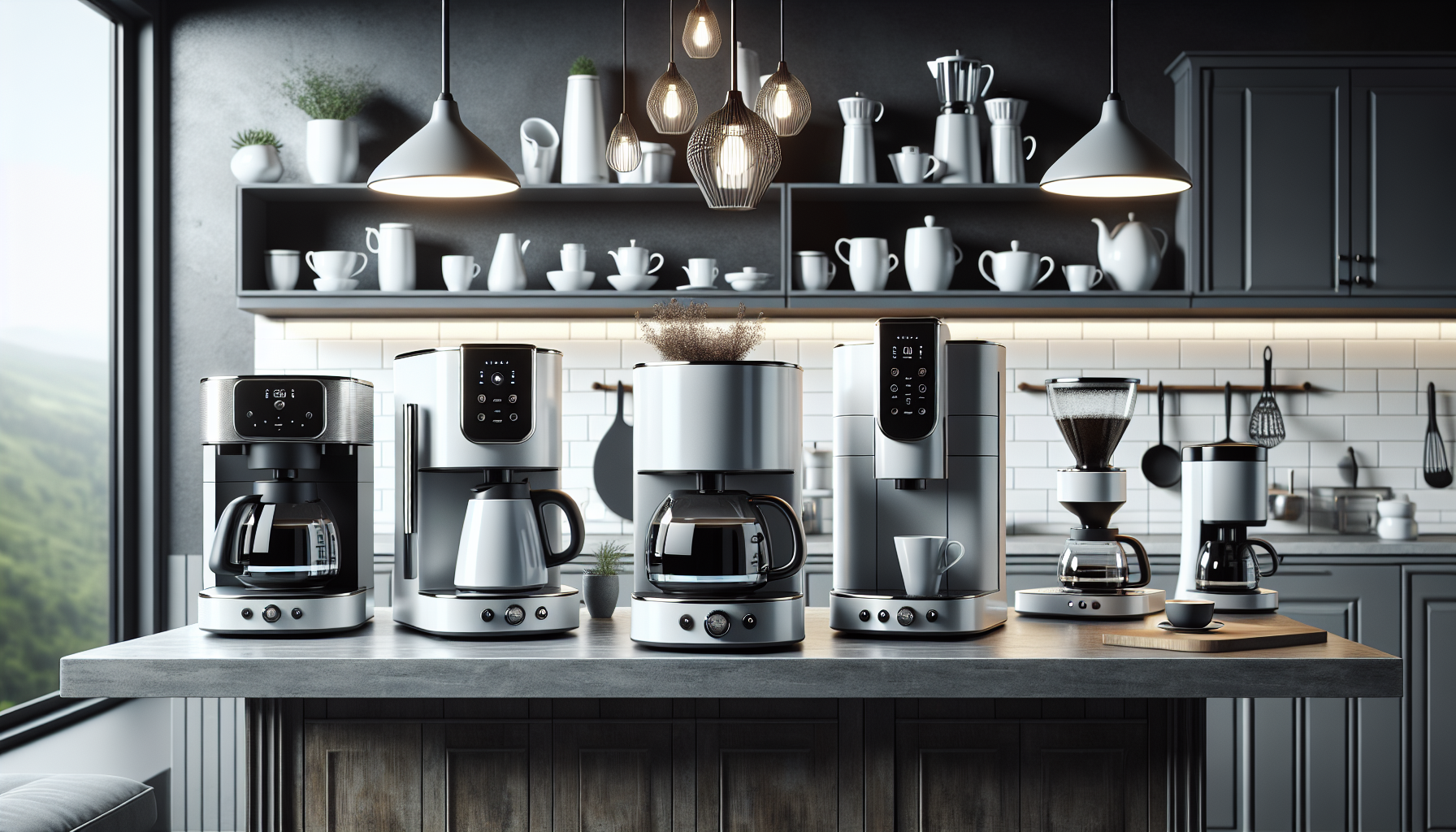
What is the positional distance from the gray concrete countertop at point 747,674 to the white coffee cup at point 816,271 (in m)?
2.19

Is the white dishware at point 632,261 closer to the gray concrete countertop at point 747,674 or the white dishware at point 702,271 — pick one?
the white dishware at point 702,271

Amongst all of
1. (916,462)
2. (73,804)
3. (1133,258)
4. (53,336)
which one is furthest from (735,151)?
(53,336)

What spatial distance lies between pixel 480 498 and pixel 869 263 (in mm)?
2133

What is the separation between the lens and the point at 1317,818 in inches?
137

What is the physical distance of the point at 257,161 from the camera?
3891 mm

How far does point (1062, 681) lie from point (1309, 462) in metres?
2.93

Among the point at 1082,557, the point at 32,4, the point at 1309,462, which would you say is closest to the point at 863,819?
the point at 1082,557

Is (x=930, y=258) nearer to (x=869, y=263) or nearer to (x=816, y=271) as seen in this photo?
(x=869, y=263)

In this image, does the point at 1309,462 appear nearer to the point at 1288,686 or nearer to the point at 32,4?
the point at 1288,686

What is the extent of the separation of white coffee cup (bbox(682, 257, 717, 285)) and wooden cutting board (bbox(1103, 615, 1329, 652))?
2.15 m

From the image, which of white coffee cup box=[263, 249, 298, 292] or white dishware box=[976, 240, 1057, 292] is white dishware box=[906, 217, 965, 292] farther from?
white coffee cup box=[263, 249, 298, 292]

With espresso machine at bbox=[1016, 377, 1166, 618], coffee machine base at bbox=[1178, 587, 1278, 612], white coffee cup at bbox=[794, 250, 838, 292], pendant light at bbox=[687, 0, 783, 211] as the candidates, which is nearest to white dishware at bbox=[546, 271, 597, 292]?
white coffee cup at bbox=[794, 250, 838, 292]

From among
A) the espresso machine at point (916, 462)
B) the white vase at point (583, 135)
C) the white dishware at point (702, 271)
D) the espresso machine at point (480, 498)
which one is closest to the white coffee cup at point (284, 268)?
the white vase at point (583, 135)

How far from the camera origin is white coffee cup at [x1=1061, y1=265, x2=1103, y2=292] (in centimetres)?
379
